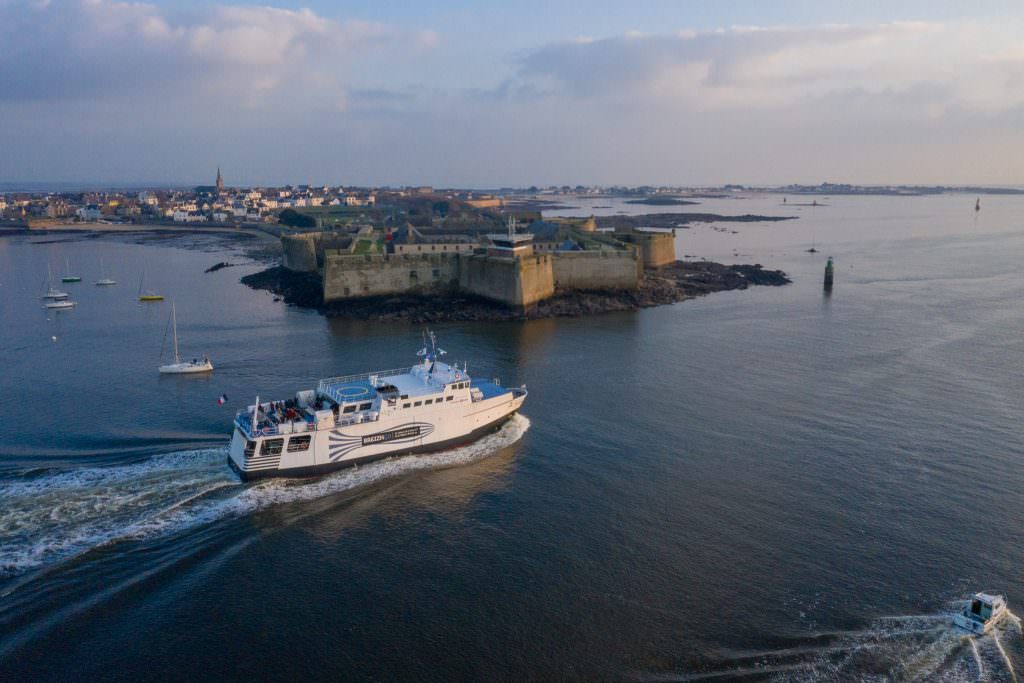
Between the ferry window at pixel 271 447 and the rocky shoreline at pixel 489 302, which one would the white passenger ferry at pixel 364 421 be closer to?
the ferry window at pixel 271 447

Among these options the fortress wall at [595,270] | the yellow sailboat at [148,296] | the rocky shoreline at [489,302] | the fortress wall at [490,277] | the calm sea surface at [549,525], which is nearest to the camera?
the calm sea surface at [549,525]

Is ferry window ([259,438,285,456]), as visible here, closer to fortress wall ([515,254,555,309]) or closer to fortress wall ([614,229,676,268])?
fortress wall ([515,254,555,309])

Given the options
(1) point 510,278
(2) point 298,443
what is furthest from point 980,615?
(1) point 510,278

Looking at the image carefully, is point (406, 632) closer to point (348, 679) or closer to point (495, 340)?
point (348, 679)

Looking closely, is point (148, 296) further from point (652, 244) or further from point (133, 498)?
point (652, 244)

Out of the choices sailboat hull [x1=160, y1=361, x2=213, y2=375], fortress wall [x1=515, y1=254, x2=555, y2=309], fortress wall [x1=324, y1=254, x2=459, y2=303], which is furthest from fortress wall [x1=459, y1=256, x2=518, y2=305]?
sailboat hull [x1=160, y1=361, x2=213, y2=375]

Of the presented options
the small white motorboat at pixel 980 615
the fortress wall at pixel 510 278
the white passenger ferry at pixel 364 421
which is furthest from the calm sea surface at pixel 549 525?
the fortress wall at pixel 510 278

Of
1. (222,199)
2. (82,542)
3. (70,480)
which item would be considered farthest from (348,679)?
(222,199)
